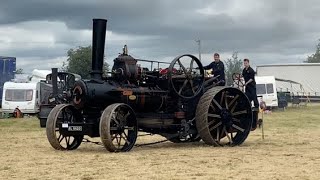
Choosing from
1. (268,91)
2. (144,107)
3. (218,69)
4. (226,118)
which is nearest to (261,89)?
(268,91)

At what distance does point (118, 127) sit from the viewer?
1037cm

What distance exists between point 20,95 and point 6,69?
469 centimetres

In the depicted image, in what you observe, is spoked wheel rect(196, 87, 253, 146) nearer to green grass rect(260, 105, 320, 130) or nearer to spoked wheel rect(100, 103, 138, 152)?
spoked wheel rect(100, 103, 138, 152)

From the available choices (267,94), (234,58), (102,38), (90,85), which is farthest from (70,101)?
(234,58)

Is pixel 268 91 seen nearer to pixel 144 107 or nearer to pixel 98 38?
pixel 144 107

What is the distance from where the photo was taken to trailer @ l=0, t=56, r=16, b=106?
105 ft

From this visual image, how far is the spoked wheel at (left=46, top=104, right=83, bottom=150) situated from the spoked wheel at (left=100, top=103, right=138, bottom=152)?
3.30 feet

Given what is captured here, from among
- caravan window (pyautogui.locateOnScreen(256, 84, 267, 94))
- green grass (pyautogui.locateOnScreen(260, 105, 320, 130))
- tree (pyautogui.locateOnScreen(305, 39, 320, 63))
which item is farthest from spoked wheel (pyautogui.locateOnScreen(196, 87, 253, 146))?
tree (pyautogui.locateOnScreen(305, 39, 320, 63))

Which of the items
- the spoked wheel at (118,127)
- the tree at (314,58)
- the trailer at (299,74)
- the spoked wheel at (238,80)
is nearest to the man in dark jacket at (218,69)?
the spoked wheel at (238,80)

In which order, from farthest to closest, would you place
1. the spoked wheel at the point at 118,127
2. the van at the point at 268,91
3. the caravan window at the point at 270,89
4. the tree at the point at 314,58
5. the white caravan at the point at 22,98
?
the tree at the point at 314,58 → the caravan window at the point at 270,89 → the van at the point at 268,91 → the white caravan at the point at 22,98 → the spoked wheel at the point at 118,127

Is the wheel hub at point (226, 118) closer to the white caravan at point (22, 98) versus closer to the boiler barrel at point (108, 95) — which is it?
the boiler barrel at point (108, 95)

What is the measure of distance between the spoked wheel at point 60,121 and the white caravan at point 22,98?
17.0m

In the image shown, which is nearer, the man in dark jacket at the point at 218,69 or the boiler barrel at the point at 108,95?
the boiler barrel at the point at 108,95

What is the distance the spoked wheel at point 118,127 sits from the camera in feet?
32.9
